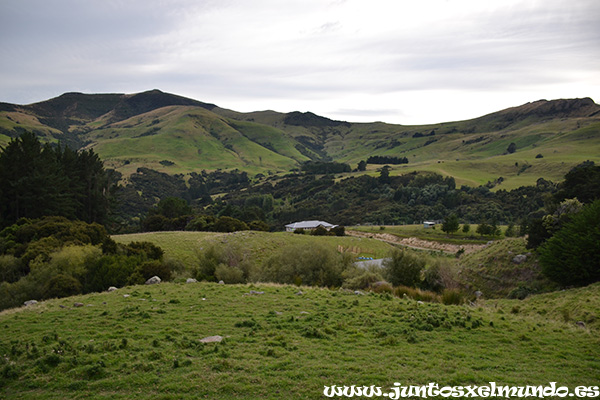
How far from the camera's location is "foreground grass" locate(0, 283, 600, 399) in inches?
372

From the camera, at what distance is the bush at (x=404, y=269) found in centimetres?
3178

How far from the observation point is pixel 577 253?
26.8 meters

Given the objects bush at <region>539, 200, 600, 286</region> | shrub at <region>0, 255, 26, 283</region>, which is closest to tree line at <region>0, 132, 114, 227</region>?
shrub at <region>0, 255, 26, 283</region>

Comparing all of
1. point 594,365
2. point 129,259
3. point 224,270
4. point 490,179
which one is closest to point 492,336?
point 594,365

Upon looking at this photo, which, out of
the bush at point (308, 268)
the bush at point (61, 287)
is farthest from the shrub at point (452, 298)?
the bush at point (61, 287)

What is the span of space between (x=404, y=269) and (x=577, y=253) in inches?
492

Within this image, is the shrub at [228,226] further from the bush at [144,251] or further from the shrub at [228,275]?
the shrub at [228,275]

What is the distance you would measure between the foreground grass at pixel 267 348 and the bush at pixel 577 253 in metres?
8.82

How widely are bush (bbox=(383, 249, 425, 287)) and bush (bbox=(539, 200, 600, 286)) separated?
32.4ft

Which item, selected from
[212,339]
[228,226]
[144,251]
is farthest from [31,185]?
[212,339]

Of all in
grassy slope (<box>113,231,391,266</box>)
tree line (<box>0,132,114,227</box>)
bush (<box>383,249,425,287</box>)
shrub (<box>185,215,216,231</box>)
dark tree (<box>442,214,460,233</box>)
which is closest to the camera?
bush (<box>383,249,425,287</box>)

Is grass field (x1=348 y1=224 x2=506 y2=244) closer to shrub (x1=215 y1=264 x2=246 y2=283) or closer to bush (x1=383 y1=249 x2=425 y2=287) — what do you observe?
bush (x1=383 y1=249 x2=425 y2=287)

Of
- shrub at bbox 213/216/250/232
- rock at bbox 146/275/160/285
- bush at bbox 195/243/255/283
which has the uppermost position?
rock at bbox 146/275/160/285

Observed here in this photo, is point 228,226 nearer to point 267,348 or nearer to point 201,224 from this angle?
point 201,224
